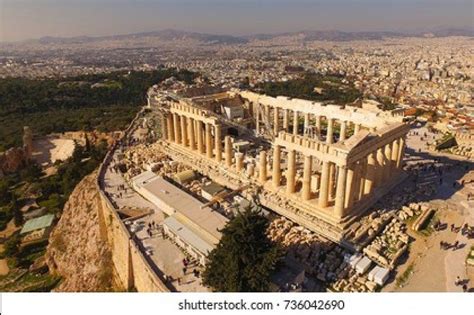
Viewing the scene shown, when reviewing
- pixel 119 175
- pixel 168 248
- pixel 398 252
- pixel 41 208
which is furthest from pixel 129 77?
pixel 398 252

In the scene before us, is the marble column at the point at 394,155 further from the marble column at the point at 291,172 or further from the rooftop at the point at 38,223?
the rooftop at the point at 38,223

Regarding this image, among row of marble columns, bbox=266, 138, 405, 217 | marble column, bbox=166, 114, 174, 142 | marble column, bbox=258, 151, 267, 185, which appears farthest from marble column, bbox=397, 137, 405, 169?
marble column, bbox=166, 114, 174, 142

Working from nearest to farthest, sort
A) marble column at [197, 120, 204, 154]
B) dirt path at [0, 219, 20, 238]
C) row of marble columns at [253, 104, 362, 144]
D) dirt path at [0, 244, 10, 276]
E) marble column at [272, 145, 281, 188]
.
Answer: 1. marble column at [272, 145, 281, 188]
2. dirt path at [0, 244, 10, 276]
3. marble column at [197, 120, 204, 154]
4. row of marble columns at [253, 104, 362, 144]
5. dirt path at [0, 219, 20, 238]

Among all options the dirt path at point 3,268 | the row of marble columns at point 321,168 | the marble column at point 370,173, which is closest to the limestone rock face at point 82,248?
the dirt path at point 3,268

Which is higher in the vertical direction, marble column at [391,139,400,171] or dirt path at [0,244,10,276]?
marble column at [391,139,400,171]

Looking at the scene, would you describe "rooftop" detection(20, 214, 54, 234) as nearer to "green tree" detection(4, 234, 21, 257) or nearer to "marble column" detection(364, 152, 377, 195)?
"green tree" detection(4, 234, 21, 257)

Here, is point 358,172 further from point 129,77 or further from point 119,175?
point 129,77
